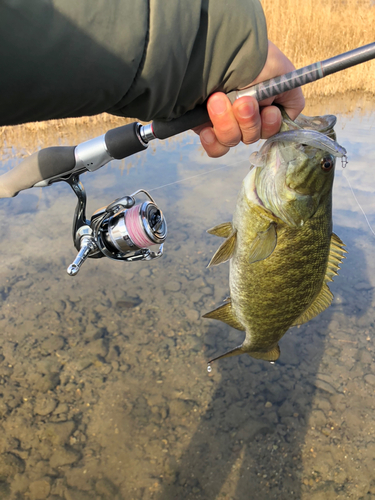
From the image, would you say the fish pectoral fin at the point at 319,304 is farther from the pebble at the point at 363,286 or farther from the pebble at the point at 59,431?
the pebble at the point at 363,286

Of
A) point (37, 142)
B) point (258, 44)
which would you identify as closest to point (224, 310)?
point (258, 44)

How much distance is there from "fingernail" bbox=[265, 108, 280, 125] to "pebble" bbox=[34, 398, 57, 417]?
2.53 meters

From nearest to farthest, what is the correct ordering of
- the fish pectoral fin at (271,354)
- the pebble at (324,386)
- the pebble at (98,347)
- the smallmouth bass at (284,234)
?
the smallmouth bass at (284,234) < the fish pectoral fin at (271,354) < the pebble at (324,386) < the pebble at (98,347)

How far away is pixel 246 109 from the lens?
57.1 inches

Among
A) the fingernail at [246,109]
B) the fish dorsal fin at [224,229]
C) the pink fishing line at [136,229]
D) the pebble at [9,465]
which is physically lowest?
the pebble at [9,465]

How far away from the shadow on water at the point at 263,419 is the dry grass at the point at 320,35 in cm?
726

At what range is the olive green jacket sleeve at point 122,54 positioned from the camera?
1050 millimetres

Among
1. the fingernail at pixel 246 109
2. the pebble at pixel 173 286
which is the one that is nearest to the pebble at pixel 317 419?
the pebble at pixel 173 286

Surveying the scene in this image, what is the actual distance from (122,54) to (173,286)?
9.51ft

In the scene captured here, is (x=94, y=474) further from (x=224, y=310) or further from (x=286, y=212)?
(x=286, y=212)

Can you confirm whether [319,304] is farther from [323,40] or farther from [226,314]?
[323,40]

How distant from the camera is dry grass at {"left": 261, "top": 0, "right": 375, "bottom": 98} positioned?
9.00 metres

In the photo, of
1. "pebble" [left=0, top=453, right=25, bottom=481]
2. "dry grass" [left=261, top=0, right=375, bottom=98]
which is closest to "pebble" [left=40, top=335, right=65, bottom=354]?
"pebble" [left=0, top=453, right=25, bottom=481]

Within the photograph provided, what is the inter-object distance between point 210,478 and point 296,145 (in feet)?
6.96
